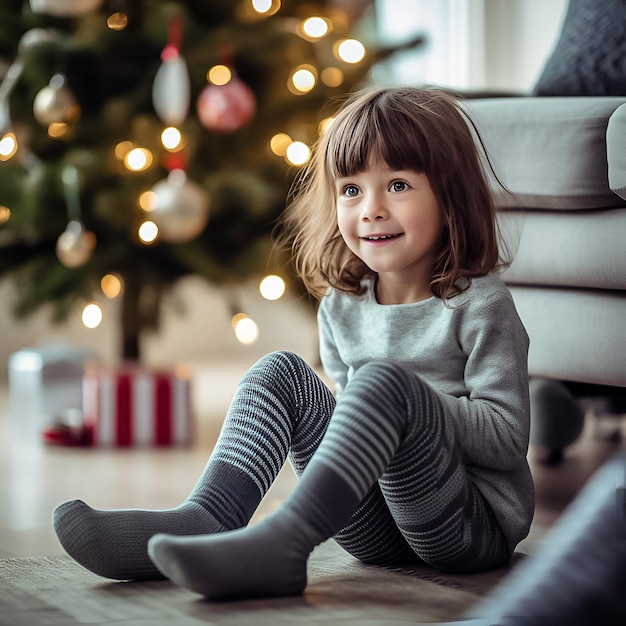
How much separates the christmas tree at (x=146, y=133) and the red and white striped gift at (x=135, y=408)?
232 millimetres

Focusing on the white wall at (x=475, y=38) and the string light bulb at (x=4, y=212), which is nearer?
the string light bulb at (x=4, y=212)

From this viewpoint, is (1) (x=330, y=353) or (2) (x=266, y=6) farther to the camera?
(2) (x=266, y=6)

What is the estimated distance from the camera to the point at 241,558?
2.98ft

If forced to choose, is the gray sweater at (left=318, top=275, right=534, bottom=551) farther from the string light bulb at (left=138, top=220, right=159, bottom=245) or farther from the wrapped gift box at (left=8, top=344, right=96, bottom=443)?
the wrapped gift box at (left=8, top=344, right=96, bottom=443)

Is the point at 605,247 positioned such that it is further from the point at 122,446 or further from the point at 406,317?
the point at 122,446

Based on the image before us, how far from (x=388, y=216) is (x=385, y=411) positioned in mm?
247

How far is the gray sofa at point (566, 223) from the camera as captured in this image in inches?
50.9

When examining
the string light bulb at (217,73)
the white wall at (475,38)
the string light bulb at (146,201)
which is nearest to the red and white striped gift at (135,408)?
the string light bulb at (146,201)

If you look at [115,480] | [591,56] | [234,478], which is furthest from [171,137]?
[234,478]

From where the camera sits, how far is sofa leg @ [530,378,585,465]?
175cm

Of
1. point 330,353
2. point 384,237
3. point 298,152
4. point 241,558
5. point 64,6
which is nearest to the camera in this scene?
point 241,558

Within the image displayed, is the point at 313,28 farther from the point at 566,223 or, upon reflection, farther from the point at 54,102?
the point at 566,223

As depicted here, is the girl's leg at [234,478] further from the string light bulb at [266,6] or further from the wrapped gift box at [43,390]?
the string light bulb at [266,6]

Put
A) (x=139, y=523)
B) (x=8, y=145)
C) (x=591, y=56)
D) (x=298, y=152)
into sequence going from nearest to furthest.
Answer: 1. (x=139, y=523)
2. (x=591, y=56)
3. (x=8, y=145)
4. (x=298, y=152)
